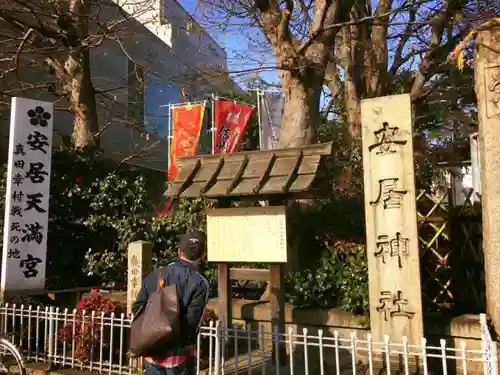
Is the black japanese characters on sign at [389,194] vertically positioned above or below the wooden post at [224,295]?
above

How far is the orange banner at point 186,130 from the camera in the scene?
1331 cm

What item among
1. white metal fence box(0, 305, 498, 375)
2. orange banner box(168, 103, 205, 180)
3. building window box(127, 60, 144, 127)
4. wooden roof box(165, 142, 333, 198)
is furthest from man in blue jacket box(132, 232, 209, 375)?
building window box(127, 60, 144, 127)

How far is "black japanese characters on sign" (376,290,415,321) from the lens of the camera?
19.6 ft

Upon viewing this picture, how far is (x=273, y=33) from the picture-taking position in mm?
8594

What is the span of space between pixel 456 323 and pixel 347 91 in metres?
7.91

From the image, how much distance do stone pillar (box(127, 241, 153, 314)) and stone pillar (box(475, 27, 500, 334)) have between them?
4140mm

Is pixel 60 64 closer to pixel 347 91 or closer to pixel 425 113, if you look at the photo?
pixel 347 91

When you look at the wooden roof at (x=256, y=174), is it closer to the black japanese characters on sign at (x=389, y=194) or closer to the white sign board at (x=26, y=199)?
the black japanese characters on sign at (x=389, y=194)

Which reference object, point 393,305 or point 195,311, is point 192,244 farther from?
point 393,305

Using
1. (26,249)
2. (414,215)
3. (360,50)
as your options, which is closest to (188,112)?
(360,50)

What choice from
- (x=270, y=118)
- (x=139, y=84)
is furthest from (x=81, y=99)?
(x=139, y=84)

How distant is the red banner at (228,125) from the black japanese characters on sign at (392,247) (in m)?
7.64

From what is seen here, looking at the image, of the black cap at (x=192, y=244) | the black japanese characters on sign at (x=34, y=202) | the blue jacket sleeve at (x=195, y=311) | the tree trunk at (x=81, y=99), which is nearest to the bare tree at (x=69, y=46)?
the tree trunk at (x=81, y=99)

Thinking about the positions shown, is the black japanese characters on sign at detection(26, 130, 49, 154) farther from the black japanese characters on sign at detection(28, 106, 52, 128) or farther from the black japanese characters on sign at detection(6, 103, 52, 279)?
the black japanese characters on sign at detection(28, 106, 52, 128)
